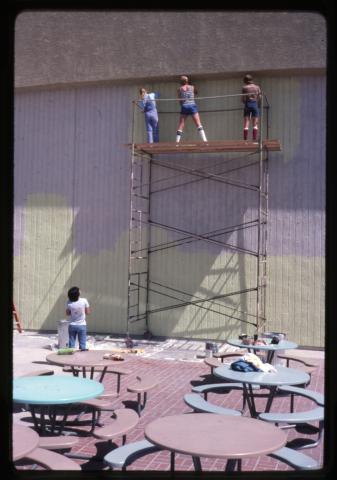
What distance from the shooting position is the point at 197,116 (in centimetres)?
1401

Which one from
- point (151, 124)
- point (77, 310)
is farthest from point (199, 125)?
point (77, 310)

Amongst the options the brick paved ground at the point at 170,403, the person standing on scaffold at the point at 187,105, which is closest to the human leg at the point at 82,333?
the brick paved ground at the point at 170,403

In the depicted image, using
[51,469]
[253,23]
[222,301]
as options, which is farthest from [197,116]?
[51,469]

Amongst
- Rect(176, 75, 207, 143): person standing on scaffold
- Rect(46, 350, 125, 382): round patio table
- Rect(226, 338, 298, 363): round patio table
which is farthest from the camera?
Rect(176, 75, 207, 143): person standing on scaffold

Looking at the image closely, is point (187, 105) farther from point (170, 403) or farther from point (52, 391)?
point (52, 391)

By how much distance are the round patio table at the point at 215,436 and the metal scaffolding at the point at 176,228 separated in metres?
8.83

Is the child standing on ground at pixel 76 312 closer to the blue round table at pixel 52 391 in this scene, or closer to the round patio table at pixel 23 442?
the blue round table at pixel 52 391

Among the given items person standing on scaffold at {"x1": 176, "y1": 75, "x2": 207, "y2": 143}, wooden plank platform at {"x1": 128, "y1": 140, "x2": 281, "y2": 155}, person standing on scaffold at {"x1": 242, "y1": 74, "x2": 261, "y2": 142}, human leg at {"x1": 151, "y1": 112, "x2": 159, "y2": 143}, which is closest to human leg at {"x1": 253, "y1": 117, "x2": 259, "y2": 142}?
person standing on scaffold at {"x1": 242, "y1": 74, "x2": 261, "y2": 142}

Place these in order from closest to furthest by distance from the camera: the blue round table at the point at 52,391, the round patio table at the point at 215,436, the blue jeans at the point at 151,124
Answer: the round patio table at the point at 215,436
the blue round table at the point at 52,391
the blue jeans at the point at 151,124

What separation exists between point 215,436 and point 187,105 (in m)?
10.9

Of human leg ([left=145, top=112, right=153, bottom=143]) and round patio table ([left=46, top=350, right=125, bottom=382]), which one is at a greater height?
human leg ([left=145, top=112, right=153, bottom=143])

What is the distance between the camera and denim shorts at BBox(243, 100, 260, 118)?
13.5 meters

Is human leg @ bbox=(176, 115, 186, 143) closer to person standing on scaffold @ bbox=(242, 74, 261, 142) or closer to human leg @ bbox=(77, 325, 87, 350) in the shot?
person standing on scaffold @ bbox=(242, 74, 261, 142)

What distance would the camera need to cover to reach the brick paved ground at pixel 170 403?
5.71 meters
